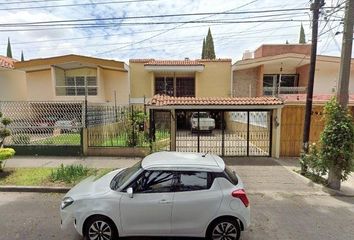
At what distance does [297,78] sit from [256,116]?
10.4 metres

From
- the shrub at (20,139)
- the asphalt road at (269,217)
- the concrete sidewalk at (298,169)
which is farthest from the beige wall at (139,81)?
the asphalt road at (269,217)

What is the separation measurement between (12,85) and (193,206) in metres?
21.3

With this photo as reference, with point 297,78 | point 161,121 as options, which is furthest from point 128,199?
point 297,78

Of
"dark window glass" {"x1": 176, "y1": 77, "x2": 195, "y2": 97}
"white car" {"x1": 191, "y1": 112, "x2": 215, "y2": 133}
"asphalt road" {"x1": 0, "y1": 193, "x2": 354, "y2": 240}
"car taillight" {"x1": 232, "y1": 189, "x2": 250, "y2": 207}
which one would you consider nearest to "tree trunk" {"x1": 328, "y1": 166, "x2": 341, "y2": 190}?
"asphalt road" {"x1": 0, "y1": 193, "x2": 354, "y2": 240}

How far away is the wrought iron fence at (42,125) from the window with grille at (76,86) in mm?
8080

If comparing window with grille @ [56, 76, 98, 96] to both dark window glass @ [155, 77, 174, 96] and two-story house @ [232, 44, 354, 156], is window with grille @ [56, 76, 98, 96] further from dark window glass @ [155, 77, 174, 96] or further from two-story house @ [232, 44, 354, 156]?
two-story house @ [232, 44, 354, 156]

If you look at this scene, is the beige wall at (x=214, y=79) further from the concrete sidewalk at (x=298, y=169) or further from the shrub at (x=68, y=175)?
the shrub at (x=68, y=175)

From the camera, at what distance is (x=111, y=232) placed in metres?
4.34

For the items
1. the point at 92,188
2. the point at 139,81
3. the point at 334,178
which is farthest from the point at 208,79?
the point at 92,188

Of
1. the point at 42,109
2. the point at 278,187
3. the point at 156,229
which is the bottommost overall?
the point at 278,187

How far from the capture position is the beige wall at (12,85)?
19438mm

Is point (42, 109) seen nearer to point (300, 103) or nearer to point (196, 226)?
point (196, 226)

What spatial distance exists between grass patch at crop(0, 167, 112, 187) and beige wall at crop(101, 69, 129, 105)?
12383mm

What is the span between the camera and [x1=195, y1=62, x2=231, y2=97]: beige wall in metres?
21.0
